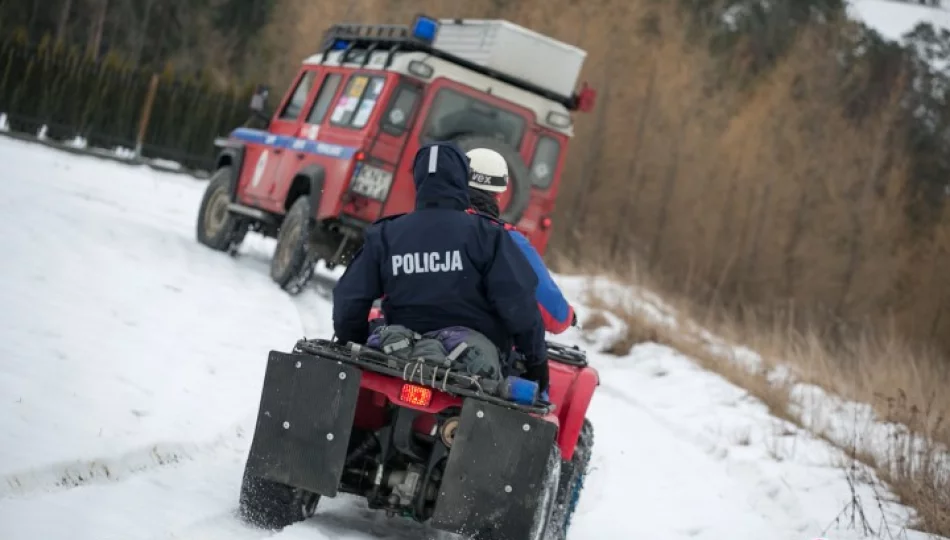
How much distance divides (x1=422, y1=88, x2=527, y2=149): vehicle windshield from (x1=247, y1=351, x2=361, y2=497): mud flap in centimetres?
770

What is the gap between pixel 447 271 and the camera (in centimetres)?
586

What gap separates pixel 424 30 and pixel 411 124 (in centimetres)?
101

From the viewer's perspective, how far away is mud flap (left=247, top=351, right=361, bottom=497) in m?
5.56

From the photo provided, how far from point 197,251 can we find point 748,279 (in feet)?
64.7

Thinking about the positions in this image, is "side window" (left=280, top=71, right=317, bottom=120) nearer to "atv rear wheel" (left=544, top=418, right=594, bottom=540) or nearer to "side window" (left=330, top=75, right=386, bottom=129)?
"side window" (left=330, top=75, right=386, bottom=129)

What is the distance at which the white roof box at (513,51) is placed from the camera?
13445 mm

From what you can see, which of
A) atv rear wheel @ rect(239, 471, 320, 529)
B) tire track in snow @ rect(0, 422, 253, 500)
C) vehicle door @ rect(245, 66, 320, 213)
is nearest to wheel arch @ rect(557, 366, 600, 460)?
atv rear wheel @ rect(239, 471, 320, 529)

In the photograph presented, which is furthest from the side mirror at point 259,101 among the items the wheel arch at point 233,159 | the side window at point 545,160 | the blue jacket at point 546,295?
the blue jacket at point 546,295

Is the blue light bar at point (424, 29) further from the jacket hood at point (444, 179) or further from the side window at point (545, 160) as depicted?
the jacket hood at point (444, 179)

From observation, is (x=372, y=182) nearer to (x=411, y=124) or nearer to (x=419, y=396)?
(x=411, y=124)

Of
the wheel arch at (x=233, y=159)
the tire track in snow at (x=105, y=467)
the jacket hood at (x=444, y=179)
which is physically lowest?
the tire track in snow at (x=105, y=467)

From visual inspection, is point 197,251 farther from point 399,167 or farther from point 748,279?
point 748,279

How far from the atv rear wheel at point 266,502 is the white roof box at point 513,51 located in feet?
26.8

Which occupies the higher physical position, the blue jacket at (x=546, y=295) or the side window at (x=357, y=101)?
the side window at (x=357, y=101)
